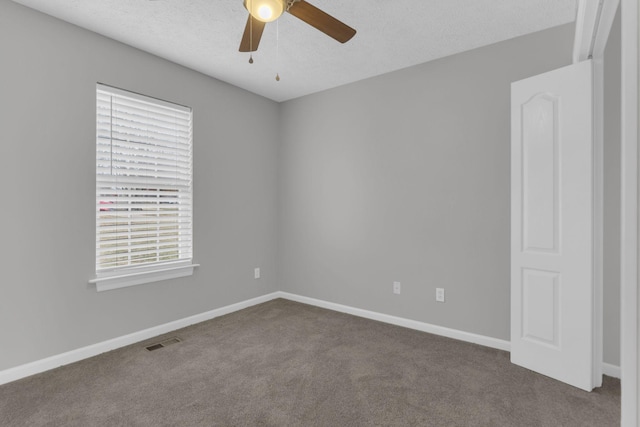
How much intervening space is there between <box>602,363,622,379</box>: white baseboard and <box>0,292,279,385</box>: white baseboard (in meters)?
3.36

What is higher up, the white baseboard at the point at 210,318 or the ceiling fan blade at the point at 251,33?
the ceiling fan blade at the point at 251,33

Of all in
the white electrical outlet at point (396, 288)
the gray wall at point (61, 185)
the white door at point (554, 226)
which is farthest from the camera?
the white electrical outlet at point (396, 288)

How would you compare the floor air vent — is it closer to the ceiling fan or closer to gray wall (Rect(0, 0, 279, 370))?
Answer: gray wall (Rect(0, 0, 279, 370))

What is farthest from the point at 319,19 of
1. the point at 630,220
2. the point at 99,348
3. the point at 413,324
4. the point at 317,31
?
the point at 99,348

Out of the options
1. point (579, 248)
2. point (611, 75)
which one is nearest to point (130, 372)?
point (579, 248)

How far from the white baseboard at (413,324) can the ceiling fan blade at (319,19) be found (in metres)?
2.63

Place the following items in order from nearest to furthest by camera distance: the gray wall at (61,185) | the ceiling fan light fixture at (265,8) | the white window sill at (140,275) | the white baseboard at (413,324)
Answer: the ceiling fan light fixture at (265,8)
the gray wall at (61,185)
the white window sill at (140,275)
the white baseboard at (413,324)

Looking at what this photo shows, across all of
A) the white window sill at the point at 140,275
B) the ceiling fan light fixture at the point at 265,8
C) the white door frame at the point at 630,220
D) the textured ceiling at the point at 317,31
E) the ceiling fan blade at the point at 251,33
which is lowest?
the white window sill at the point at 140,275

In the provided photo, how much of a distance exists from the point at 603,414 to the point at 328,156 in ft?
10.4

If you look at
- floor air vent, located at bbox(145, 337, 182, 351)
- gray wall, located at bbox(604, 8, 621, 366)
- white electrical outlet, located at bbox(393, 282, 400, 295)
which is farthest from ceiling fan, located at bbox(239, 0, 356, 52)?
floor air vent, located at bbox(145, 337, 182, 351)

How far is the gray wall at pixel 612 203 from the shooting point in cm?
229

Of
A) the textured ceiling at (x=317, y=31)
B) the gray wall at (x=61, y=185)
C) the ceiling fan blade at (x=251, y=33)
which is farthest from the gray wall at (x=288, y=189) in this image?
the ceiling fan blade at (x=251, y=33)

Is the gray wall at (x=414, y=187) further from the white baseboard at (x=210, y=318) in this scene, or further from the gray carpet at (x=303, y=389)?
the gray carpet at (x=303, y=389)

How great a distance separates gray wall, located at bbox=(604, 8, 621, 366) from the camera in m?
2.29
